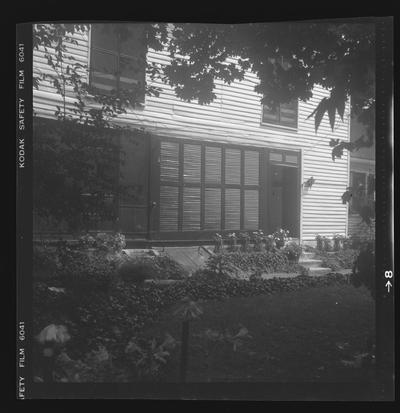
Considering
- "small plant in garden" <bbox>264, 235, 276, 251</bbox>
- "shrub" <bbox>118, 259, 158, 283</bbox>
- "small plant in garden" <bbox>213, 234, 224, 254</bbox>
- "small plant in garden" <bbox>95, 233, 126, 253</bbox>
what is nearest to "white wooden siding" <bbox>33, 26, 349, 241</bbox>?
"small plant in garden" <bbox>264, 235, 276, 251</bbox>

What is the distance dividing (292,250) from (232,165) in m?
0.72

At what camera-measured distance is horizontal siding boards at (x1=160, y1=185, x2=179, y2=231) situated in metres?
3.43

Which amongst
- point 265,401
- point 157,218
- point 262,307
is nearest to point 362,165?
point 262,307

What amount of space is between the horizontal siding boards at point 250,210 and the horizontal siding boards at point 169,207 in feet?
1.57

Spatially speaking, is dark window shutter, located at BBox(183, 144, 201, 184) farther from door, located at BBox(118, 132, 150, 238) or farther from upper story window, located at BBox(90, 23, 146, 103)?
upper story window, located at BBox(90, 23, 146, 103)

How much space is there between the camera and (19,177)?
3316 millimetres

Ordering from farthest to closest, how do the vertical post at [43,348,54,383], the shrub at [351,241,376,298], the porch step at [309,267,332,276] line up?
the porch step at [309,267,332,276] < the shrub at [351,241,376,298] < the vertical post at [43,348,54,383]

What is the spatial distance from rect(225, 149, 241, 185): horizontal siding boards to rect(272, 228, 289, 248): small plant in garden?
45 centimetres

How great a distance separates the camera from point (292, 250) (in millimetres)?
3500

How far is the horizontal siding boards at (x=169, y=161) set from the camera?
11.2 feet

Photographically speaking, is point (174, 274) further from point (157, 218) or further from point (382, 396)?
point (382, 396)

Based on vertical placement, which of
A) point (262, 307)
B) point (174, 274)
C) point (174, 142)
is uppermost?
point (174, 142)

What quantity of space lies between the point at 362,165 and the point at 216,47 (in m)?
1.28

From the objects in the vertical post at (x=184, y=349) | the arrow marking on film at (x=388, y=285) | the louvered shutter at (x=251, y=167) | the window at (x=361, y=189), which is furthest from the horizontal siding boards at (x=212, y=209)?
the arrow marking on film at (x=388, y=285)
